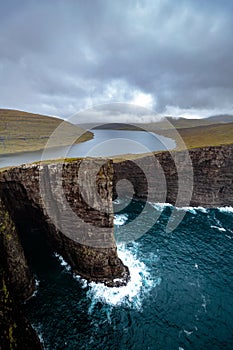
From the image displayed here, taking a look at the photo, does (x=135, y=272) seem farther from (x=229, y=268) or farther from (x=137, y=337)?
(x=229, y=268)

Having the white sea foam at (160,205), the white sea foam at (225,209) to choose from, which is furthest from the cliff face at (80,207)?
the white sea foam at (225,209)

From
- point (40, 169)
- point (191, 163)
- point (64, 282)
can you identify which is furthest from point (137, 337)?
point (191, 163)

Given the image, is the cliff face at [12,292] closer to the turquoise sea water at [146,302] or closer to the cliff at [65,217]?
the cliff at [65,217]

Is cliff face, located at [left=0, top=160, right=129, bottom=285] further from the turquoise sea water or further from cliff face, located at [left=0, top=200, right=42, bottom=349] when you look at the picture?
cliff face, located at [left=0, top=200, right=42, bottom=349]

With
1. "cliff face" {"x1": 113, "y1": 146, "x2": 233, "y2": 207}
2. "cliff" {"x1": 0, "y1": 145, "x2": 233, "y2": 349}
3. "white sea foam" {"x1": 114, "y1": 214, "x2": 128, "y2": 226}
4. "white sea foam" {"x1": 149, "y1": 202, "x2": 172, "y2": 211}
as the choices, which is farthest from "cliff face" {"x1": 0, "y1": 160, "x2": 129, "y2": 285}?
"cliff face" {"x1": 113, "y1": 146, "x2": 233, "y2": 207}

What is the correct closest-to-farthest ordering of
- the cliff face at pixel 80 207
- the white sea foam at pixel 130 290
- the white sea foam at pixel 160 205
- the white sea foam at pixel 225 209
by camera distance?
1. the white sea foam at pixel 130 290
2. the cliff face at pixel 80 207
3. the white sea foam at pixel 225 209
4. the white sea foam at pixel 160 205

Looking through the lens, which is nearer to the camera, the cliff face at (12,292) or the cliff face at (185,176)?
the cliff face at (12,292)
